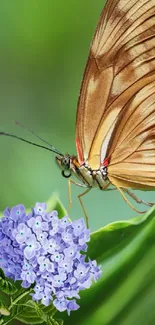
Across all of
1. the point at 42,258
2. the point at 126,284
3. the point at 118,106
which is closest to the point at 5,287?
the point at 42,258

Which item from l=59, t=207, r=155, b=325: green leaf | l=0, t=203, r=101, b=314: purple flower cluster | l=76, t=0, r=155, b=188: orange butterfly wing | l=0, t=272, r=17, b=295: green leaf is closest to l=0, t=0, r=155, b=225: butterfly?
l=76, t=0, r=155, b=188: orange butterfly wing

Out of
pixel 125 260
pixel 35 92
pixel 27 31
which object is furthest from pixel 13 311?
pixel 27 31

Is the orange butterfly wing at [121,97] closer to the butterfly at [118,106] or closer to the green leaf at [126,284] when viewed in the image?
the butterfly at [118,106]

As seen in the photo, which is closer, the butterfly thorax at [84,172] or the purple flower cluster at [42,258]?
the purple flower cluster at [42,258]

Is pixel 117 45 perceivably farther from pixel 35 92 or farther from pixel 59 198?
pixel 59 198

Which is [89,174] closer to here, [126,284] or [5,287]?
[126,284]

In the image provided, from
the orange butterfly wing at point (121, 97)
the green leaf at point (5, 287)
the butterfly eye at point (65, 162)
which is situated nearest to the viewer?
the green leaf at point (5, 287)

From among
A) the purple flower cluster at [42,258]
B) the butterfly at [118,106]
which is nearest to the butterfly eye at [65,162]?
the butterfly at [118,106]
